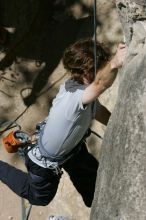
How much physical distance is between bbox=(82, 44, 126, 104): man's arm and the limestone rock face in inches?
3.7

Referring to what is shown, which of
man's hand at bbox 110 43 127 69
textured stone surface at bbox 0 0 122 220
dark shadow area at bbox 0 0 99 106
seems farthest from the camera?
dark shadow area at bbox 0 0 99 106

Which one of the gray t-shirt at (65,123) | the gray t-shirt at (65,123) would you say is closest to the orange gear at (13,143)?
the gray t-shirt at (65,123)

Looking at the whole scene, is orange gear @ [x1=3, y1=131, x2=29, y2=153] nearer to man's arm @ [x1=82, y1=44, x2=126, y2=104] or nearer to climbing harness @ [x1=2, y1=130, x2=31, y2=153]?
climbing harness @ [x1=2, y1=130, x2=31, y2=153]

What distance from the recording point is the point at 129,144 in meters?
3.30

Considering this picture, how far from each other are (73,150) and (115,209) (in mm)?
972

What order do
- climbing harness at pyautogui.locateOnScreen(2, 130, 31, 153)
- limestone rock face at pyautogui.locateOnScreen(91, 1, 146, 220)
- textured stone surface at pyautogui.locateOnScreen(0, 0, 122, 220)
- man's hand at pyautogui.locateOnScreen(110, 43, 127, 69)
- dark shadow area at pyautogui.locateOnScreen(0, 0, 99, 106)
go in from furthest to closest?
1. dark shadow area at pyautogui.locateOnScreen(0, 0, 99, 106)
2. textured stone surface at pyautogui.locateOnScreen(0, 0, 122, 220)
3. climbing harness at pyautogui.locateOnScreen(2, 130, 31, 153)
4. man's hand at pyautogui.locateOnScreen(110, 43, 127, 69)
5. limestone rock face at pyautogui.locateOnScreen(91, 1, 146, 220)

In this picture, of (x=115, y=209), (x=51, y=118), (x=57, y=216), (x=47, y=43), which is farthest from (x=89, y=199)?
(x=47, y=43)

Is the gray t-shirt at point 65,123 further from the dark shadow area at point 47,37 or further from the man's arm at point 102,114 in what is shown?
the dark shadow area at point 47,37

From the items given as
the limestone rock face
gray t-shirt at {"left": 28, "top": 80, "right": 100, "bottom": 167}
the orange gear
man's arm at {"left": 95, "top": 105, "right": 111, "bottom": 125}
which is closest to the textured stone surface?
the orange gear

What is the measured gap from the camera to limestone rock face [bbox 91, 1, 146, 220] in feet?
10.6

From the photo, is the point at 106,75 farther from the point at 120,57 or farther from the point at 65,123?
the point at 65,123

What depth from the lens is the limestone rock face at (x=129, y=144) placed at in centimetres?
323

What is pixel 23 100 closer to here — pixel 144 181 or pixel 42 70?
pixel 42 70

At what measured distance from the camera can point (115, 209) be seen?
3482 mm
